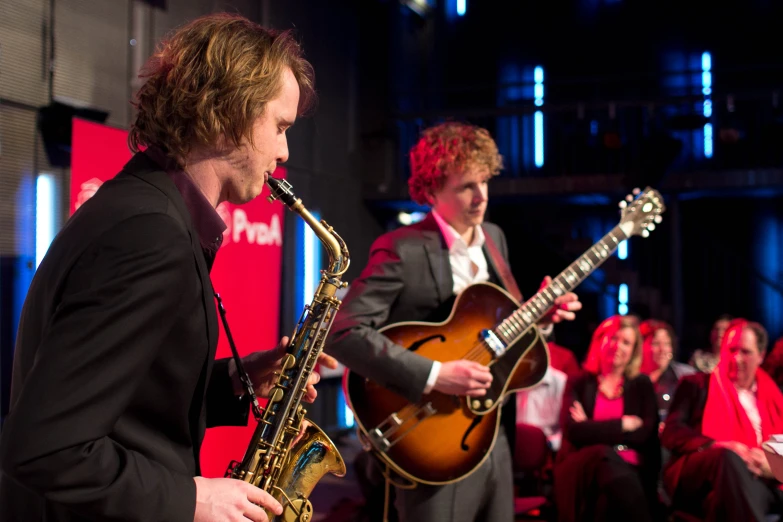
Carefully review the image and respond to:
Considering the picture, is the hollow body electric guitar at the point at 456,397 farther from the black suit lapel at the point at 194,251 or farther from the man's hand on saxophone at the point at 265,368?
the black suit lapel at the point at 194,251

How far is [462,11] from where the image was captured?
12773mm

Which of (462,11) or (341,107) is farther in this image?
(462,11)

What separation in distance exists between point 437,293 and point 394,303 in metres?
0.16

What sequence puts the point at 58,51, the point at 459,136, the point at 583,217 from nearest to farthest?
the point at 459,136 → the point at 58,51 → the point at 583,217

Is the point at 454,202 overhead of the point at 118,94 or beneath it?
beneath

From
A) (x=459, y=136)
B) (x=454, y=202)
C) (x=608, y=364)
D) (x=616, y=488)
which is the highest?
(x=459, y=136)

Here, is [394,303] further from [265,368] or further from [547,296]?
[265,368]

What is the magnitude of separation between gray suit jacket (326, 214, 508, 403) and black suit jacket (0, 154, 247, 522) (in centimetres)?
132

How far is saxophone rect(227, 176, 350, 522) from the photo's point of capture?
168cm

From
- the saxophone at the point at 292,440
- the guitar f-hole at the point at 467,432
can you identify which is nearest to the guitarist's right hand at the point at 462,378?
the guitar f-hole at the point at 467,432

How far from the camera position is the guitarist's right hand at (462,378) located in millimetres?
2592

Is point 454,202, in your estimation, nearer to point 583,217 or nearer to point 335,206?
point 335,206

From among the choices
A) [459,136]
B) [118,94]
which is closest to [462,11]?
[118,94]

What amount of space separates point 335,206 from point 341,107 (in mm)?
1213
